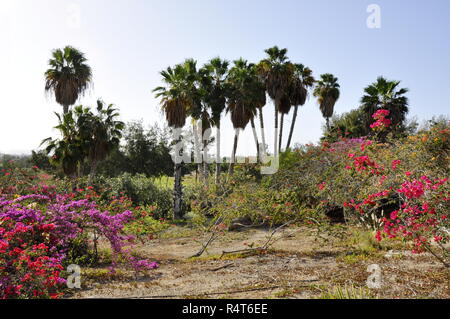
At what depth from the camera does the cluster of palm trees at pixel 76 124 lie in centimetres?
2147

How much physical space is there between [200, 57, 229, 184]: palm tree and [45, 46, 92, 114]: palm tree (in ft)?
28.8

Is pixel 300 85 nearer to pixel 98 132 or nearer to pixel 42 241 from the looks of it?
pixel 98 132

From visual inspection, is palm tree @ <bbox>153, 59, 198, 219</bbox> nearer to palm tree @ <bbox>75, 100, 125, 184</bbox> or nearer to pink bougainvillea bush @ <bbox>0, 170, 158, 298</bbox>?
palm tree @ <bbox>75, 100, 125, 184</bbox>

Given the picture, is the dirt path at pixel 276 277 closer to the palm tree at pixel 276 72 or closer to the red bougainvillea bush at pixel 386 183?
the red bougainvillea bush at pixel 386 183

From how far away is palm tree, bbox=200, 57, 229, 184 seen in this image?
24.2m

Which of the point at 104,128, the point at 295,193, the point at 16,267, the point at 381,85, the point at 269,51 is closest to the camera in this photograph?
the point at 16,267

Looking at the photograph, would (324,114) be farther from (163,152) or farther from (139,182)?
(139,182)

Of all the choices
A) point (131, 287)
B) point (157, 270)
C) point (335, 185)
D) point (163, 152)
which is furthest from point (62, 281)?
point (163, 152)

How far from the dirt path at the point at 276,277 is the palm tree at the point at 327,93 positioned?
24.6m

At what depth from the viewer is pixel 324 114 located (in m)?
33.9

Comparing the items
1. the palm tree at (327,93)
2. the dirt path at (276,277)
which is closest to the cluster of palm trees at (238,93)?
the palm tree at (327,93)

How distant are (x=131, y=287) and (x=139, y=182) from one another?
53.9 feet

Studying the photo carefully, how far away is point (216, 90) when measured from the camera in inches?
1000

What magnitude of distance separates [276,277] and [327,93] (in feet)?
94.5
